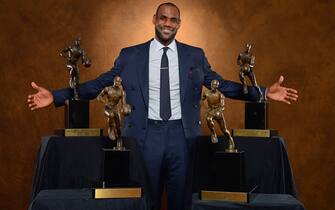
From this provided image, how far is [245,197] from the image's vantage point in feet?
6.89

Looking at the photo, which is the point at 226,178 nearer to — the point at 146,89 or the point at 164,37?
the point at 146,89

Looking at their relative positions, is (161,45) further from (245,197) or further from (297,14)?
(297,14)

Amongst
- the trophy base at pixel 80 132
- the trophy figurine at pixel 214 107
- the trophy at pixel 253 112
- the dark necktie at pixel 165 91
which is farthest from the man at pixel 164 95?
the trophy figurine at pixel 214 107

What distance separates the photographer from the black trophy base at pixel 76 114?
2.60 m

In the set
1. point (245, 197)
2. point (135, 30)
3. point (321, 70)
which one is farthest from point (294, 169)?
point (245, 197)

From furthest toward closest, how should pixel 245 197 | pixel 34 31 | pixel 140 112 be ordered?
pixel 34 31 < pixel 140 112 < pixel 245 197

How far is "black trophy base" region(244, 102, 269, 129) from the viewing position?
2.64 metres

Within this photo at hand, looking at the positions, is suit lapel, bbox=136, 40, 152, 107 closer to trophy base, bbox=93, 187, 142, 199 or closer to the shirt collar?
the shirt collar

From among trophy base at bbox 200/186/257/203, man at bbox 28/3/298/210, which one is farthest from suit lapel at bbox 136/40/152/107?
trophy base at bbox 200/186/257/203

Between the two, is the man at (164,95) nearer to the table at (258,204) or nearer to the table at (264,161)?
the table at (264,161)

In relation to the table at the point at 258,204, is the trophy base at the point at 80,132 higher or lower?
higher

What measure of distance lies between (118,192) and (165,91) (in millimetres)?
796

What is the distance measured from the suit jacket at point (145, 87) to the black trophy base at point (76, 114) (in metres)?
0.13

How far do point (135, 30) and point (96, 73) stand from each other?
38 cm
